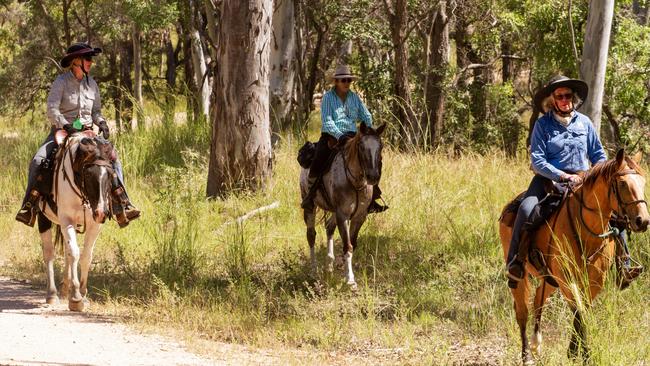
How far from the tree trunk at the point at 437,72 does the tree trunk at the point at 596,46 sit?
409 inches

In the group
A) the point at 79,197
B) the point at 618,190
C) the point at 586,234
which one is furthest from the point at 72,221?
the point at 618,190

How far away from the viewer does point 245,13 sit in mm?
16875

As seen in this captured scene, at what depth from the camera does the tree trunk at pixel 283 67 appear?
824 inches

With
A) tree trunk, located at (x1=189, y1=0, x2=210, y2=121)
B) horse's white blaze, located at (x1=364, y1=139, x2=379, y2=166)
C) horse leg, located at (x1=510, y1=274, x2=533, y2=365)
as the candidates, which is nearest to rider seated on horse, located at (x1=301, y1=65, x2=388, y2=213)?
horse's white blaze, located at (x1=364, y1=139, x2=379, y2=166)

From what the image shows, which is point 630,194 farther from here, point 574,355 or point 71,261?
point 71,261

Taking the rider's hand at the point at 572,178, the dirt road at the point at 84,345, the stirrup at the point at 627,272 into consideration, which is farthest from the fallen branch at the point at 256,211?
the stirrup at the point at 627,272

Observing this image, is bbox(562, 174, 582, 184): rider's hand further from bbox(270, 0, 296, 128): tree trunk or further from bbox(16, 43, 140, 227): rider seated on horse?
bbox(270, 0, 296, 128): tree trunk

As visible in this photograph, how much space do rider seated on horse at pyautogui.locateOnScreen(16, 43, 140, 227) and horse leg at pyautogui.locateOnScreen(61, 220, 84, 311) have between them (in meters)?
0.61

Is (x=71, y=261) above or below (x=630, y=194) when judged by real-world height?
below

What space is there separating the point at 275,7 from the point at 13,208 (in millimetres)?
6894

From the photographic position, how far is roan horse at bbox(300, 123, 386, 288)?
1253 cm

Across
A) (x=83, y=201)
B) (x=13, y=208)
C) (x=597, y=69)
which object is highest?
(x=597, y=69)

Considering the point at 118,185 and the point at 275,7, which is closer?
the point at 118,185

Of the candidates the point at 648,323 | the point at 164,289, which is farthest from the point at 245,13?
the point at 648,323
